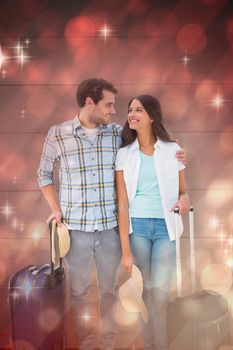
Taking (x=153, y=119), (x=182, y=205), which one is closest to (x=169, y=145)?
(x=153, y=119)

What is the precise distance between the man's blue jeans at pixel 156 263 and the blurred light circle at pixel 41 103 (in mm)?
745

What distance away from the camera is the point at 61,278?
192cm

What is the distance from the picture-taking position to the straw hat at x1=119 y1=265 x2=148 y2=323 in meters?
1.93

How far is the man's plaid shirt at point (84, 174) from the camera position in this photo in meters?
1.91

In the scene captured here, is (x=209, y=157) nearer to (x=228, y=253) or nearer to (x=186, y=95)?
(x=186, y=95)

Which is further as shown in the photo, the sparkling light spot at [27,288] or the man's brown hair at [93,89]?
the man's brown hair at [93,89]

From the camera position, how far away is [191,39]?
87.3 inches

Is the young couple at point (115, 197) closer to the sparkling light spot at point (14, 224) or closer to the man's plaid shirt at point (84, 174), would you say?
the man's plaid shirt at point (84, 174)

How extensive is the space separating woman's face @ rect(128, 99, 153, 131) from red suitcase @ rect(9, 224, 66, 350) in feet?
2.32

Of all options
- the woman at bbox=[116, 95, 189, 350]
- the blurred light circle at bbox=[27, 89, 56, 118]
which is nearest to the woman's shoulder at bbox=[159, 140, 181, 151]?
the woman at bbox=[116, 95, 189, 350]

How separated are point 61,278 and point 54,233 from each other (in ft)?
0.63

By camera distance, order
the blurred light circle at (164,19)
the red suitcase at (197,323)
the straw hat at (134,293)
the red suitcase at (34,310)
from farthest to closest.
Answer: the blurred light circle at (164,19) → the straw hat at (134,293) → the red suitcase at (34,310) → the red suitcase at (197,323)

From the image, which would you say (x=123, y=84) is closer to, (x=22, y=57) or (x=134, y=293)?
(x=22, y=57)

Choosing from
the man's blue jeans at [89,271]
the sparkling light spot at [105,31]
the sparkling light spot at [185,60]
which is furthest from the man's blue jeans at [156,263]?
the sparkling light spot at [105,31]
